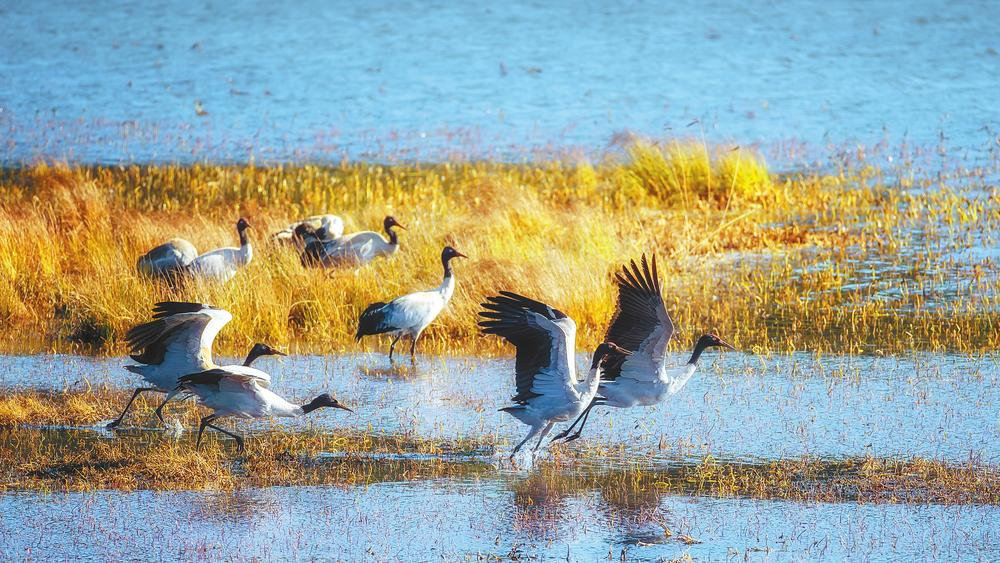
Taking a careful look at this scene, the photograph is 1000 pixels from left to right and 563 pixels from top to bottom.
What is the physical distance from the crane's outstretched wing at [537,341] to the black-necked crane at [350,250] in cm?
447

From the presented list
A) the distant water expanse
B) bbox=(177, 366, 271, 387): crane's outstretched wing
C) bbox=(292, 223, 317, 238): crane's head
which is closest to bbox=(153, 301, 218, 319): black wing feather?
bbox=(177, 366, 271, 387): crane's outstretched wing

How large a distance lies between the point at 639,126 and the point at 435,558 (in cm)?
1707

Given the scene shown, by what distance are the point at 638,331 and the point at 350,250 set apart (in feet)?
15.8

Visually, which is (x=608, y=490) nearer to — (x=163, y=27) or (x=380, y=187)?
(x=380, y=187)

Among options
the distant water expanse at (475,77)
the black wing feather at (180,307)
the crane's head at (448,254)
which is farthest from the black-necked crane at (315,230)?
the black wing feather at (180,307)

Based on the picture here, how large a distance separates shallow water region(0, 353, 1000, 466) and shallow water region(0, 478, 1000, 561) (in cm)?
95

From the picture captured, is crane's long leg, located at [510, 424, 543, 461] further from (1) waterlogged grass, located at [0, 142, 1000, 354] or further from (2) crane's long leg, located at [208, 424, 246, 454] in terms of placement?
(1) waterlogged grass, located at [0, 142, 1000, 354]

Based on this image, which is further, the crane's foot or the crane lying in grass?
the crane lying in grass

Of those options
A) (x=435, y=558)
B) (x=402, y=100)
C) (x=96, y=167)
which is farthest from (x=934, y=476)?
(x=402, y=100)

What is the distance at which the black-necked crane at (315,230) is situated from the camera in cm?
1314

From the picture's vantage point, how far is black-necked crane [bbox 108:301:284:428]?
27.9 ft

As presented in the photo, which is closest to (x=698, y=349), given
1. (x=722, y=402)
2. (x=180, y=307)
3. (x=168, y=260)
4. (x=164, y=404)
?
(x=722, y=402)

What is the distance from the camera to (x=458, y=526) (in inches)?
269

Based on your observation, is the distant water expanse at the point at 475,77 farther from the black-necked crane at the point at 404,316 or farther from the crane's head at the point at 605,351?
the crane's head at the point at 605,351
